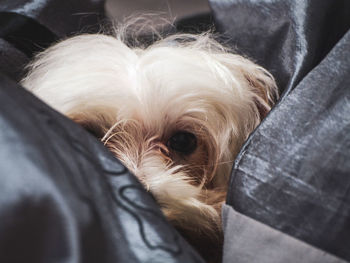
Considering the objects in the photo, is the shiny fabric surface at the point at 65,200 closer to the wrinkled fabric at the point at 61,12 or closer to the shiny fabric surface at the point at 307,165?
the shiny fabric surface at the point at 307,165

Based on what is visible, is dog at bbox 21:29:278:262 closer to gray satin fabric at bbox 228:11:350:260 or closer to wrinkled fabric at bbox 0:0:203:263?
gray satin fabric at bbox 228:11:350:260

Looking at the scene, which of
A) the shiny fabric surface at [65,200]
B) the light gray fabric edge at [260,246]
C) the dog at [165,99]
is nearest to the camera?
the shiny fabric surface at [65,200]

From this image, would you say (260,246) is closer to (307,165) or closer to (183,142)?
(307,165)

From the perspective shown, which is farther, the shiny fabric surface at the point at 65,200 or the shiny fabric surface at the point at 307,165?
the shiny fabric surface at the point at 307,165

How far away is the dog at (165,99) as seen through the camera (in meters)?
1.03

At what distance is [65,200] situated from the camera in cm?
52

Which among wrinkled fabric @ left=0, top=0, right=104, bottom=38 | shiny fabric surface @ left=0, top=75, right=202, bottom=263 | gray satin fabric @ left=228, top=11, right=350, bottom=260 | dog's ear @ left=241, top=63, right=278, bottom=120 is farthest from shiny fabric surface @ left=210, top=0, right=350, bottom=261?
wrinkled fabric @ left=0, top=0, right=104, bottom=38

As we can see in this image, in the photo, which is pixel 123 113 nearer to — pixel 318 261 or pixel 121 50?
pixel 121 50

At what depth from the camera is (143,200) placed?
0.61m

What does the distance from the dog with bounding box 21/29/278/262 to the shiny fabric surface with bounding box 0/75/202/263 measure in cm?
36

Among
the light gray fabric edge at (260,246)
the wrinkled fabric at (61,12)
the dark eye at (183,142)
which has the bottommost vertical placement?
the dark eye at (183,142)

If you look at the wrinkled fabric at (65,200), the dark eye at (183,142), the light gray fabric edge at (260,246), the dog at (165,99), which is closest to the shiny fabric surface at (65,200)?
the wrinkled fabric at (65,200)

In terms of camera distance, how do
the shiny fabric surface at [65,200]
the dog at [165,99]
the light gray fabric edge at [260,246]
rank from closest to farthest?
the shiny fabric surface at [65,200] → the light gray fabric edge at [260,246] → the dog at [165,99]

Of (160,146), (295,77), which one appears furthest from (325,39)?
(160,146)
